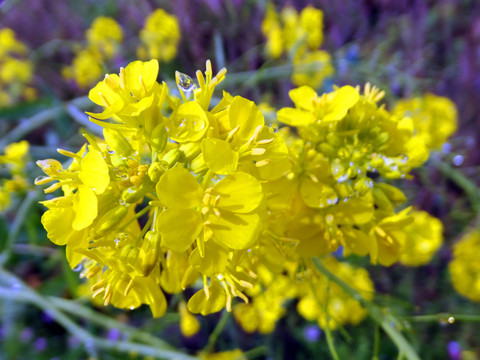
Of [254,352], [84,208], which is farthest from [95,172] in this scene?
[254,352]

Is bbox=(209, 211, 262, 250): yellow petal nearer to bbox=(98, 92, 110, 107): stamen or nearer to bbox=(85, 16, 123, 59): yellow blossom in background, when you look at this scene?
bbox=(98, 92, 110, 107): stamen

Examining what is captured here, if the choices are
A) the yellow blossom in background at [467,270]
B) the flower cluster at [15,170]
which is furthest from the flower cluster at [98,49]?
the yellow blossom in background at [467,270]

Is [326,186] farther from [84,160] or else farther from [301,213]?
[84,160]

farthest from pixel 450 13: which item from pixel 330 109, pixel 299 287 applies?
pixel 330 109

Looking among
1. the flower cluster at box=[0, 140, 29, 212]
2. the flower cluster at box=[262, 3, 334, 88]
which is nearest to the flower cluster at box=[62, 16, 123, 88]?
the flower cluster at box=[262, 3, 334, 88]

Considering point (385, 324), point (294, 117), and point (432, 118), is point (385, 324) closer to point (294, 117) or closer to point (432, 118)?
point (294, 117)

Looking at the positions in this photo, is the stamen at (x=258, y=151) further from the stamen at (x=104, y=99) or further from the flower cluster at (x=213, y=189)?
the stamen at (x=104, y=99)
